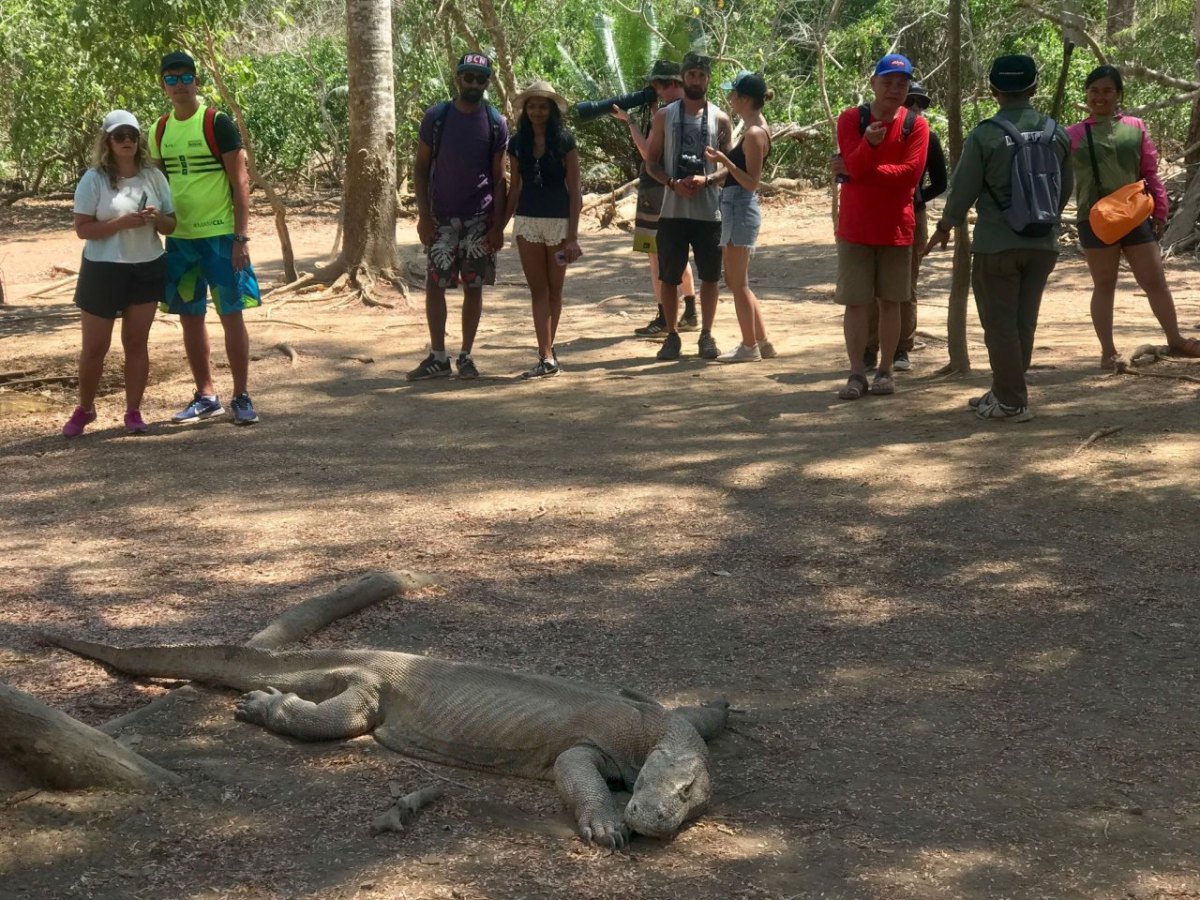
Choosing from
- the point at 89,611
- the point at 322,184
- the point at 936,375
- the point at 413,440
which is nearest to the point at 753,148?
the point at 936,375

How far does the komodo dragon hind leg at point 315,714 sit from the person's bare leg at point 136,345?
3872 mm

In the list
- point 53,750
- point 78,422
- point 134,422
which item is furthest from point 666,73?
point 53,750

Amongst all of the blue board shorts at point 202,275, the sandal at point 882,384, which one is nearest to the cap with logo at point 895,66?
the sandal at point 882,384

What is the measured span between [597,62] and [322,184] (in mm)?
5680

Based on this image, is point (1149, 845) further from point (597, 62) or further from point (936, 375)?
point (597, 62)

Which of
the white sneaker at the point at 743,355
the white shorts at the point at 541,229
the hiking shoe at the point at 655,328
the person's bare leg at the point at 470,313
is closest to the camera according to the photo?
the white shorts at the point at 541,229

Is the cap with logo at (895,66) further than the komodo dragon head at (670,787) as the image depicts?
Yes

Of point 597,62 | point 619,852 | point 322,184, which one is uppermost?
point 597,62

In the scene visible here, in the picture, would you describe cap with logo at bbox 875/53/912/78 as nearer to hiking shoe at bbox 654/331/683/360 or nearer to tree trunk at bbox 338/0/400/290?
hiking shoe at bbox 654/331/683/360

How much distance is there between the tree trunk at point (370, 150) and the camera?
39.9 feet

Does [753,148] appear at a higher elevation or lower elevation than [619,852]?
higher

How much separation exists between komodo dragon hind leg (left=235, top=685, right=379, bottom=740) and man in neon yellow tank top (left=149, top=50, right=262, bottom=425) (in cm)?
388

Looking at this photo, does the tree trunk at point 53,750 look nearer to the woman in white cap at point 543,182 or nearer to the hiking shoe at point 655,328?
the woman in white cap at point 543,182

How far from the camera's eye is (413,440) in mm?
7691
